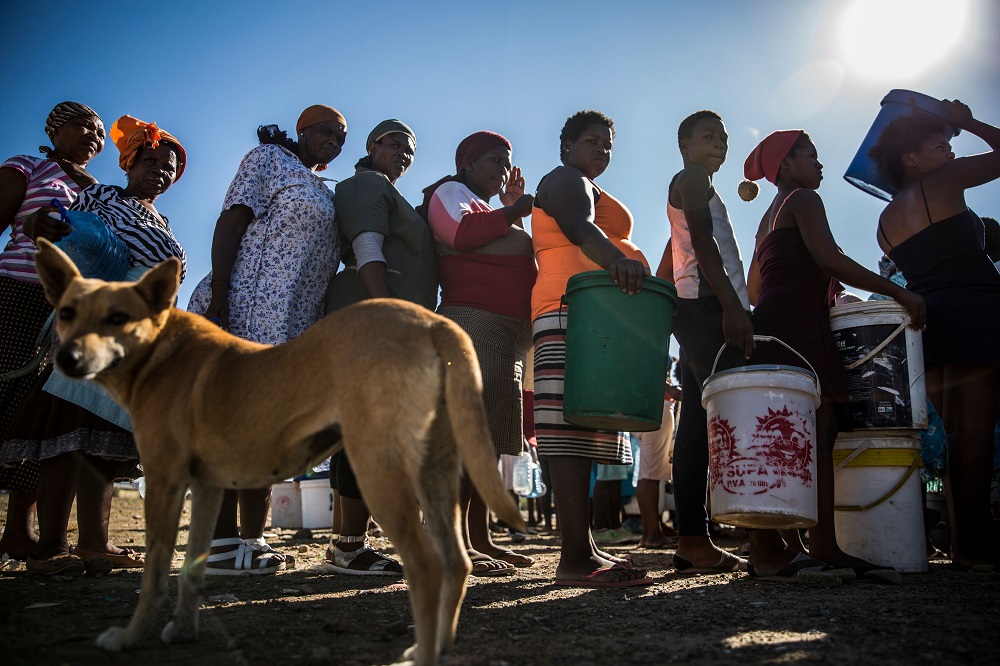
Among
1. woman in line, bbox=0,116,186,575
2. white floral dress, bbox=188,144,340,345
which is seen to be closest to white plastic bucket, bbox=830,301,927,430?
white floral dress, bbox=188,144,340,345

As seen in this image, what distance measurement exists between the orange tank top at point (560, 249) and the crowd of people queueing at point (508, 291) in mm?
15

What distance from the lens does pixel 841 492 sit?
15.2 ft

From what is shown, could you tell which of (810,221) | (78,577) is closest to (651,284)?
(810,221)

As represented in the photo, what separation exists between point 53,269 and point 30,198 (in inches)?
93.1

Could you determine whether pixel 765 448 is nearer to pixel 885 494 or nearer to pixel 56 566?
pixel 885 494

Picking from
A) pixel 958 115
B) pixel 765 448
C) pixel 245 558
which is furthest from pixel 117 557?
pixel 958 115

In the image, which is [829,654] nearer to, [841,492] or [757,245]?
[841,492]

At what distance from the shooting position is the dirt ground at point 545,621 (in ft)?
8.19

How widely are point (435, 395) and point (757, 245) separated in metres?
3.60

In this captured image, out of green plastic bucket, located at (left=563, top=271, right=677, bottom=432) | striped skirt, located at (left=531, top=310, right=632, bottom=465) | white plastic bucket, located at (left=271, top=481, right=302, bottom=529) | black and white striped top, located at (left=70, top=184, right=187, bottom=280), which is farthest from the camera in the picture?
white plastic bucket, located at (left=271, top=481, right=302, bottom=529)

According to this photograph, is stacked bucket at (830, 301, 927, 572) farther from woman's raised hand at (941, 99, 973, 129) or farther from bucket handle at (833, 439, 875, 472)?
woman's raised hand at (941, 99, 973, 129)

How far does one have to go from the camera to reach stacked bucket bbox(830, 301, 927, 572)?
446 centimetres

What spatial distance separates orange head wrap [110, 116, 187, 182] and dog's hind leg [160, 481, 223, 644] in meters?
3.16

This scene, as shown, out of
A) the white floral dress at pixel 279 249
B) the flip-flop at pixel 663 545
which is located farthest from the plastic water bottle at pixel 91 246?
the flip-flop at pixel 663 545
